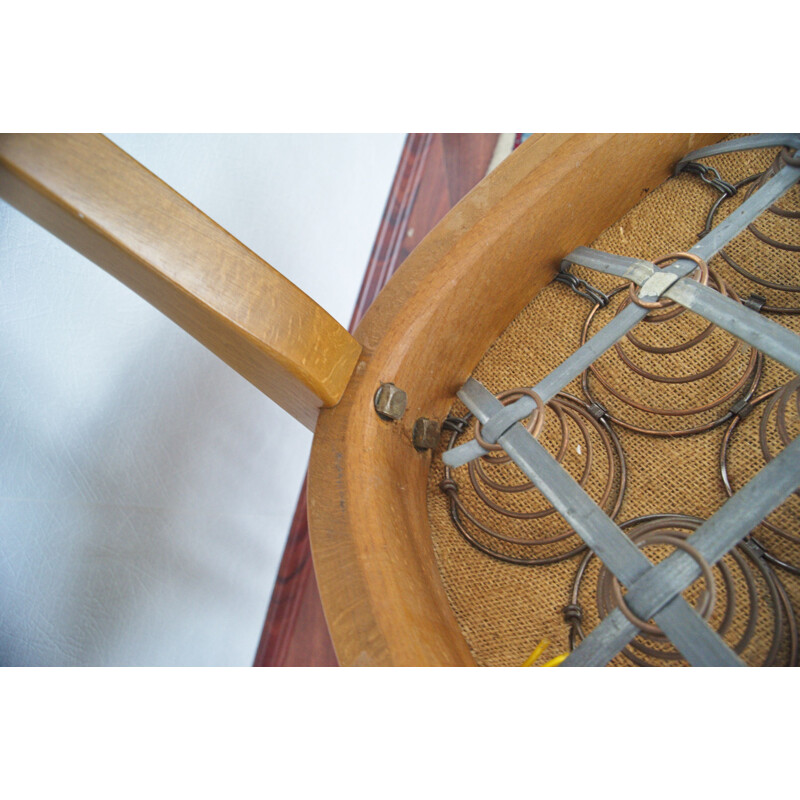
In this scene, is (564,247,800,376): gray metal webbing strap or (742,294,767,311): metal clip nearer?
(564,247,800,376): gray metal webbing strap

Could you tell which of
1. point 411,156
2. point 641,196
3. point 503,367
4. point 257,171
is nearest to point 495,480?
point 503,367

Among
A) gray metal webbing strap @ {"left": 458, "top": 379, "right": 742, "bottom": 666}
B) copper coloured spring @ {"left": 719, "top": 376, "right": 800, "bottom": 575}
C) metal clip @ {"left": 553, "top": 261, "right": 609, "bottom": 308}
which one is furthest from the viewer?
metal clip @ {"left": 553, "top": 261, "right": 609, "bottom": 308}

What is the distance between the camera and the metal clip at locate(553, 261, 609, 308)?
546 mm

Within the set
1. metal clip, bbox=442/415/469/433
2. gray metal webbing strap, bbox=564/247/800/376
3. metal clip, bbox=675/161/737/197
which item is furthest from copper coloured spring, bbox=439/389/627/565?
metal clip, bbox=675/161/737/197

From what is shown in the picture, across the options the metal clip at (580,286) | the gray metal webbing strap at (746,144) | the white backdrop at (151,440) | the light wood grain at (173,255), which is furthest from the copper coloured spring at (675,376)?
the white backdrop at (151,440)

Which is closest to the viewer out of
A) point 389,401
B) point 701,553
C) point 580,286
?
point 701,553

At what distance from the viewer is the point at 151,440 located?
0.63 metres

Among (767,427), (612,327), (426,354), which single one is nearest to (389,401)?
(426,354)

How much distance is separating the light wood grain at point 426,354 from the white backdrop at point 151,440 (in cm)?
23

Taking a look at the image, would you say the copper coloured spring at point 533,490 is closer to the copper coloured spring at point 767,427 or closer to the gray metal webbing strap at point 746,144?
the copper coloured spring at point 767,427

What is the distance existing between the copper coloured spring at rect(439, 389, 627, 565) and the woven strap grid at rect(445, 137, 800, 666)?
0.08 meters

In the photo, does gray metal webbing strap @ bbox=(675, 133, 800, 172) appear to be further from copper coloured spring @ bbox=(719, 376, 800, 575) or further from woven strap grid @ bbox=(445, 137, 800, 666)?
copper coloured spring @ bbox=(719, 376, 800, 575)

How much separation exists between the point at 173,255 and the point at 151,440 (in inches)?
11.9

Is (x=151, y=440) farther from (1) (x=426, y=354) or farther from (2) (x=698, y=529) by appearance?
(2) (x=698, y=529)
